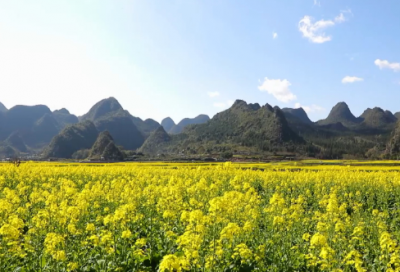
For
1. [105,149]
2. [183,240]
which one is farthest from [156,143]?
[183,240]

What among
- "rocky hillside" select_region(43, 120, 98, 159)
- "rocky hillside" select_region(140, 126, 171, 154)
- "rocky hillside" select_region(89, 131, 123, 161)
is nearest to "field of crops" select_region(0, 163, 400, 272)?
"rocky hillside" select_region(89, 131, 123, 161)

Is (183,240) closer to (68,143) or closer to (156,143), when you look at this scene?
(156,143)

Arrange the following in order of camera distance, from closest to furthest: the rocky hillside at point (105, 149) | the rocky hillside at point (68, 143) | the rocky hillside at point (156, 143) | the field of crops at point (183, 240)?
the field of crops at point (183, 240) < the rocky hillside at point (105, 149) < the rocky hillside at point (68, 143) < the rocky hillside at point (156, 143)

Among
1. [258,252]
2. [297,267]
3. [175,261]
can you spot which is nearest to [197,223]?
[258,252]

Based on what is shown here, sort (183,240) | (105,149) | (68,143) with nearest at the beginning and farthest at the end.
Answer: (183,240), (105,149), (68,143)

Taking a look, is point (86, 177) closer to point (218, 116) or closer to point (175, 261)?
point (175, 261)

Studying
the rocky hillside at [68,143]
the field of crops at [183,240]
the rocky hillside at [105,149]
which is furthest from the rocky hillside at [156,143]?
the field of crops at [183,240]

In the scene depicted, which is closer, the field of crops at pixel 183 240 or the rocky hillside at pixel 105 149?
the field of crops at pixel 183 240

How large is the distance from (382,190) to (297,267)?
1313 cm

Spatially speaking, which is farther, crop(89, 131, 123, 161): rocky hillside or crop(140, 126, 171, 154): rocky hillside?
crop(140, 126, 171, 154): rocky hillside

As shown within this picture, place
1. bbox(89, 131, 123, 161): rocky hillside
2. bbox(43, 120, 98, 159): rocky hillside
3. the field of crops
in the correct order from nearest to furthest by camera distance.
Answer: the field of crops, bbox(89, 131, 123, 161): rocky hillside, bbox(43, 120, 98, 159): rocky hillside

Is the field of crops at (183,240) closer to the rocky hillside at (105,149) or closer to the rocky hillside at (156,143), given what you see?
the rocky hillside at (105,149)

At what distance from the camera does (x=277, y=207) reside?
888cm

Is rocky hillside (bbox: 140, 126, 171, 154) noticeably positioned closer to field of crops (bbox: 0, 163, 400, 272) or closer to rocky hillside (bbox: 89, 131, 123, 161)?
rocky hillside (bbox: 89, 131, 123, 161)
